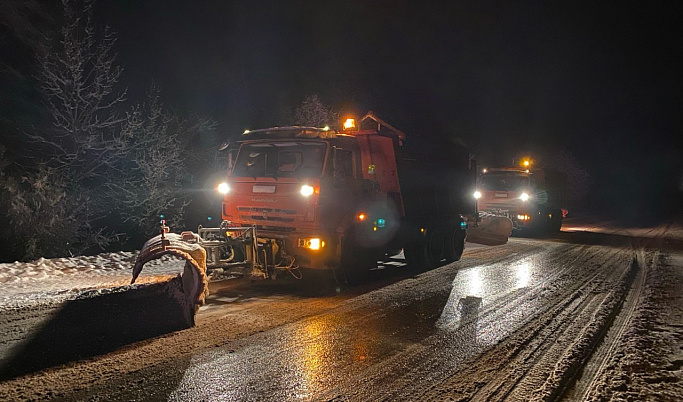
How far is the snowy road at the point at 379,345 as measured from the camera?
4.30 m

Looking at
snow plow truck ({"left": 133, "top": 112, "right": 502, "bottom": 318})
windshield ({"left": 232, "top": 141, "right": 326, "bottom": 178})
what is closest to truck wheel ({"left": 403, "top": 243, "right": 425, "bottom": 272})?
snow plow truck ({"left": 133, "top": 112, "right": 502, "bottom": 318})

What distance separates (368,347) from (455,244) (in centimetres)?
768

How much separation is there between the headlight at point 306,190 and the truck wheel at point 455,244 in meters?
5.33

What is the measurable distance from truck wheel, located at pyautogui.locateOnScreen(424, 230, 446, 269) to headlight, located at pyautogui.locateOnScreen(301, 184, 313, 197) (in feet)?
13.8

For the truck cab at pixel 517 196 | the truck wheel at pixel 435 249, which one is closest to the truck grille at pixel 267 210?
the truck wheel at pixel 435 249

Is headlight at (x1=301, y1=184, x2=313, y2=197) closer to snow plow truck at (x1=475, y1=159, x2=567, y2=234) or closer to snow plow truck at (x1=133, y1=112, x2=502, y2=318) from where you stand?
snow plow truck at (x1=133, y1=112, x2=502, y2=318)

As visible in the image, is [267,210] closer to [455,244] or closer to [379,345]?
[379,345]

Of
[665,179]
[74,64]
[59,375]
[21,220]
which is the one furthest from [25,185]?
[665,179]

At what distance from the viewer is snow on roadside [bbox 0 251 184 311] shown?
24.9 ft

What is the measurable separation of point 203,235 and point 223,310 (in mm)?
1606

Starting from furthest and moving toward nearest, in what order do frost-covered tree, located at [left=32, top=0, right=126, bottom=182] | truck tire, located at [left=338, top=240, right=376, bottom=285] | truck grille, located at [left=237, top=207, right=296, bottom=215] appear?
frost-covered tree, located at [left=32, top=0, right=126, bottom=182] < truck tire, located at [left=338, top=240, right=376, bottom=285] < truck grille, located at [left=237, top=207, right=296, bottom=215]

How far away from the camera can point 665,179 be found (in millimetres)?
106125

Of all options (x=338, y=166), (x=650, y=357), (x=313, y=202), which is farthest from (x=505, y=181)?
(x=650, y=357)

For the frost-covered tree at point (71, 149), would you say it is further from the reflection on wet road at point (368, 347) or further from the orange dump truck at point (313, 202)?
the reflection on wet road at point (368, 347)
